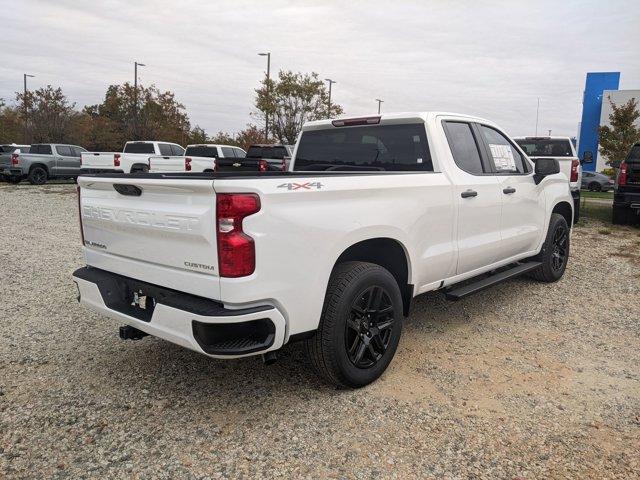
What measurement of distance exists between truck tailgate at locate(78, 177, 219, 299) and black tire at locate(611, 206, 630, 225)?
10862 millimetres

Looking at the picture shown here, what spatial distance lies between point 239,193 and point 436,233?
179 cm

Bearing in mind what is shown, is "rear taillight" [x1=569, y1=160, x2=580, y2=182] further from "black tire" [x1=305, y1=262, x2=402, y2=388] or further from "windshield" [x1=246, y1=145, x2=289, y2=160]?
"windshield" [x1=246, y1=145, x2=289, y2=160]

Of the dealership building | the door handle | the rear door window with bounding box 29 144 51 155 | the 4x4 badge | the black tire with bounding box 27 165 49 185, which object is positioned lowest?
the black tire with bounding box 27 165 49 185

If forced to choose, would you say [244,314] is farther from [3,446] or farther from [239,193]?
[3,446]

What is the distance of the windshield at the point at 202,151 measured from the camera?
18922 mm

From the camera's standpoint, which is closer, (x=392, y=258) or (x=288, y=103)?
(x=392, y=258)

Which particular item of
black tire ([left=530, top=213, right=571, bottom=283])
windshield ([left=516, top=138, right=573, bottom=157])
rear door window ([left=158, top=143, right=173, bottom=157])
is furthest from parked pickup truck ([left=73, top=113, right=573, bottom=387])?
rear door window ([left=158, top=143, right=173, bottom=157])

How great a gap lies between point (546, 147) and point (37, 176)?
18546 mm

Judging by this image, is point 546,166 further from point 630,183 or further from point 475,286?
point 630,183

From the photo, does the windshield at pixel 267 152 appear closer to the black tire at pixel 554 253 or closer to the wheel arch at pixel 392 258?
the black tire at pixel 554 253

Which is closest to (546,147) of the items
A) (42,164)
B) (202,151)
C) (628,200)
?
(628,200)

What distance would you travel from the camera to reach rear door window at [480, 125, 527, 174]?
4.75 m

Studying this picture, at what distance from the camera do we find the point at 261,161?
44.8ft

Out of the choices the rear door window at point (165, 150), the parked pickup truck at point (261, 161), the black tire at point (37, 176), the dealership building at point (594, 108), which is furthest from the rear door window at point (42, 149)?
the dealership building at point (594, 108)
